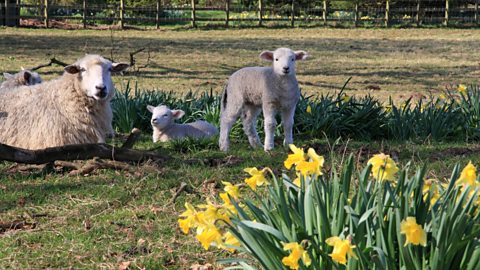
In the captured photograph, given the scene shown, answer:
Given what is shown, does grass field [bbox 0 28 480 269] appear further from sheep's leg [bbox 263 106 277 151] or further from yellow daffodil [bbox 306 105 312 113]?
yellow daffodil [bbox 306 105 312 113]

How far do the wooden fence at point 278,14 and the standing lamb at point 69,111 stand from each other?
79.4 feet

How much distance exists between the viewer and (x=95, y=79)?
7.18 m

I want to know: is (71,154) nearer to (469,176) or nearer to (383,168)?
(383,168)

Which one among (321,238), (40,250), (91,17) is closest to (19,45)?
(91,17)

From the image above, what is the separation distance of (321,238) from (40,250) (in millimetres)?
2017

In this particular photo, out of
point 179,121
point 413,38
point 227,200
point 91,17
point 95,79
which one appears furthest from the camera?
point 91,17

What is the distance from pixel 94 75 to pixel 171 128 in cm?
156

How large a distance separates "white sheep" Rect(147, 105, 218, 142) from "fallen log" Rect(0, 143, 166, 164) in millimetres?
1674

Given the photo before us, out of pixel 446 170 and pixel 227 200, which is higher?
pixel 227 200

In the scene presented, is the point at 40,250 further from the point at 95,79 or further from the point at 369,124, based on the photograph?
the point at 369,124

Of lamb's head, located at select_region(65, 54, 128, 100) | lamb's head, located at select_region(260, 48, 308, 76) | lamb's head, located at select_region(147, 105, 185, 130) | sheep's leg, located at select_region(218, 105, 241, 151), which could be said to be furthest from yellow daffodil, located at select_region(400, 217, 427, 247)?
lamb's head, located at select_region(147, 105, 185, 130)

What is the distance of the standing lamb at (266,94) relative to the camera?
774cm

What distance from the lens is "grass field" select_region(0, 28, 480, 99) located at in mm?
15547

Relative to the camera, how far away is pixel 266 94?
305 inches
